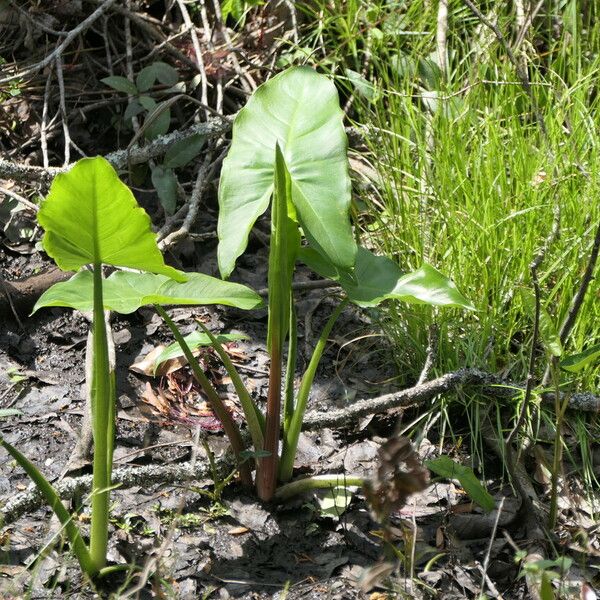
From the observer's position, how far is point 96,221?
4.71ft

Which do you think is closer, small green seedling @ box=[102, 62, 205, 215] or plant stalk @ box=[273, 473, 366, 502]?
plant stalk @ box=[273, 473, 366, 502]

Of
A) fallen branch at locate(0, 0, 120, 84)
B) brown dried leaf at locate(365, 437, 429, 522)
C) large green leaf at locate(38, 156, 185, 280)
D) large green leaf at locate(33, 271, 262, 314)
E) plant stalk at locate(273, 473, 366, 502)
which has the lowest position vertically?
plant stalk at locate(273, 473, 366, 502)

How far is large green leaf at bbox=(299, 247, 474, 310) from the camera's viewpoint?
1723 mm

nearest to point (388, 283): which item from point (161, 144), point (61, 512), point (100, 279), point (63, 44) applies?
point (100, 279)

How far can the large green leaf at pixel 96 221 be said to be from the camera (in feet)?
4.56

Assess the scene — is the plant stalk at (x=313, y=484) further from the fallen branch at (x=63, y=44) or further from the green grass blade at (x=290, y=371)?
the fallen branch at (x=63, y=44)

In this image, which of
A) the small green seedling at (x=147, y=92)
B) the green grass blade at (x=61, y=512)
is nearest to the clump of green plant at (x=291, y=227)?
the green grass blade at (x=61, y=512)

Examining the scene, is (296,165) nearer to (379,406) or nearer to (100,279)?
(100,279)

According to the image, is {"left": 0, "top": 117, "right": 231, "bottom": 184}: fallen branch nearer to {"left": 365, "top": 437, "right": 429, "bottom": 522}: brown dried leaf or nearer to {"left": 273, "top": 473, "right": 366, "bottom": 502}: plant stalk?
{"left": 273, "top": 473, "right": 366, "bottom": 502}: plant stalk

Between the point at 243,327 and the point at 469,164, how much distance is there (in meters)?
0.77

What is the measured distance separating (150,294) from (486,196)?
1.01m

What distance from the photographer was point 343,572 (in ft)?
5.73

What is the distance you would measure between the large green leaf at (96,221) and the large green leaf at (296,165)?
9.7 inches

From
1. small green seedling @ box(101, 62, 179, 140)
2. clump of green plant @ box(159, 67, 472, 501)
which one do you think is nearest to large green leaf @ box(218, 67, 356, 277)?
clump of green plant @ box(159, 67, 472, 501)
